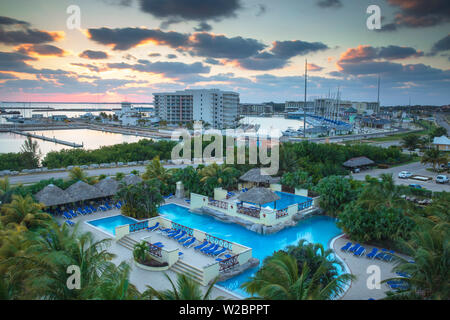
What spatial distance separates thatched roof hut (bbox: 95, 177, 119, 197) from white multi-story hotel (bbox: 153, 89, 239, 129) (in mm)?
73706

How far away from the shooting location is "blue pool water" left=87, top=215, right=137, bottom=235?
761 inches

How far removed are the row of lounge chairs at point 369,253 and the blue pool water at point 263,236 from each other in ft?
3.81

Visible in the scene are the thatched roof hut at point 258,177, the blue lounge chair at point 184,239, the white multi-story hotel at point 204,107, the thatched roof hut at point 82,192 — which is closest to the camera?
the blue lounge chair at point 184,239

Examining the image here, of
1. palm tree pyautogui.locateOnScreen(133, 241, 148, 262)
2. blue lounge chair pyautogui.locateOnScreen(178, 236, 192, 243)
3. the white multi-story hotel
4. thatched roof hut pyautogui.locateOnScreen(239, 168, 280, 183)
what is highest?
the white multi-story hotel

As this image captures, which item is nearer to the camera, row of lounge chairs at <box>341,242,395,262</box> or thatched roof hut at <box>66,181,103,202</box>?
row of lounge chairs at <box>341,242,395,262</box>

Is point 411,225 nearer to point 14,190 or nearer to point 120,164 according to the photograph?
point 14,190

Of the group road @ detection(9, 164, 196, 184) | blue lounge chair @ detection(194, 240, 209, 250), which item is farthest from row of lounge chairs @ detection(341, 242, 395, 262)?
road @ detection(9, 164, 196, 184)

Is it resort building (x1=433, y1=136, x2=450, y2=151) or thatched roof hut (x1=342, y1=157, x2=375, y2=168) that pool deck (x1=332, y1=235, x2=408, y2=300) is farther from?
resort building (x1=433, y1=136, x2=450, y2=151)

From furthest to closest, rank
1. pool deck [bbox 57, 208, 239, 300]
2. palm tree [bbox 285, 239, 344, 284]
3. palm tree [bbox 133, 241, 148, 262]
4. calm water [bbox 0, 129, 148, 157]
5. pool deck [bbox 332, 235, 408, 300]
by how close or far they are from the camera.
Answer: calm water [bbox 0, 129, 148, 157] < palm tree [bbox 133, 241, 148, 262] < pool deck [bbox 57, 208, 239, 300] < pool deck [bbox 332, 235, 408, 300] < palm tree [bbox 285, 239, 344, 284]

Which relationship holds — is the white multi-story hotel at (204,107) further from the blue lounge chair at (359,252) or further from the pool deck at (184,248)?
the blue lounge chair at (359,252)

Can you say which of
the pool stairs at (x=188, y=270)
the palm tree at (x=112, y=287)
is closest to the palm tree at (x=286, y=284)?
the palm tree at (x=112, y=287)

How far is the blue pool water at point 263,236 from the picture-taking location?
56.0 feet

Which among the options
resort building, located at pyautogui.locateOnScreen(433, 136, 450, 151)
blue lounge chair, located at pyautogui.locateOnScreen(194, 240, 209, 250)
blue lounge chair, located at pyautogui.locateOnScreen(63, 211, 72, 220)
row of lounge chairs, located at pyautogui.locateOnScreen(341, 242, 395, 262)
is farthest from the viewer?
resort building, located at pyautogui.locateOnScreen(433, 136, 450, 151)
